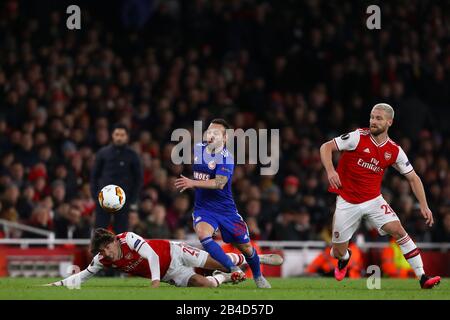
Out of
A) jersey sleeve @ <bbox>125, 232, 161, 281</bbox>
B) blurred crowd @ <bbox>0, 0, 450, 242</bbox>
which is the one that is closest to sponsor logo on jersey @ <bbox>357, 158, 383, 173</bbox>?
jersey sleeve @ <bbox>125, 232, 161, 281</bbox>

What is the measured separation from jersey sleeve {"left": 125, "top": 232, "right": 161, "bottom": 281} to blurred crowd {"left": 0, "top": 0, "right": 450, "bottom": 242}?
5.12 m

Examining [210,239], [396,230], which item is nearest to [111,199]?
[210,239]

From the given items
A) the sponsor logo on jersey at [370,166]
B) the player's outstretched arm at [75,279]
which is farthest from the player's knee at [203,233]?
the sponsor logo on jersey at [370,166]

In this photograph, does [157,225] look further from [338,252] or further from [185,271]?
[185,271]

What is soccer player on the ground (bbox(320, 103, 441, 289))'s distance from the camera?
1253 cm

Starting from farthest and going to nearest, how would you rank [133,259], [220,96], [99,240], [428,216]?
1. [220,96]
2. [428,216]
3. [133,259]
4. [99,240]

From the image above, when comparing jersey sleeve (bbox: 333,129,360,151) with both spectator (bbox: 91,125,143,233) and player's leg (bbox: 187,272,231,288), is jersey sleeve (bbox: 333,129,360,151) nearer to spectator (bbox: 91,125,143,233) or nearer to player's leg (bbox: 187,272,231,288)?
player's leg (bbox: 187,272,231,288)

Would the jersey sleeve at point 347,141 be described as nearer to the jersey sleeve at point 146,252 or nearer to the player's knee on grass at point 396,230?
the player's knee on grass at point 396,230

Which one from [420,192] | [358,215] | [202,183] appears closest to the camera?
[202,183]

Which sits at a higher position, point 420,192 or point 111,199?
point 420,192

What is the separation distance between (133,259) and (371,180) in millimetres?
2820

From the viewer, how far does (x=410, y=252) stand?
41.1ft
